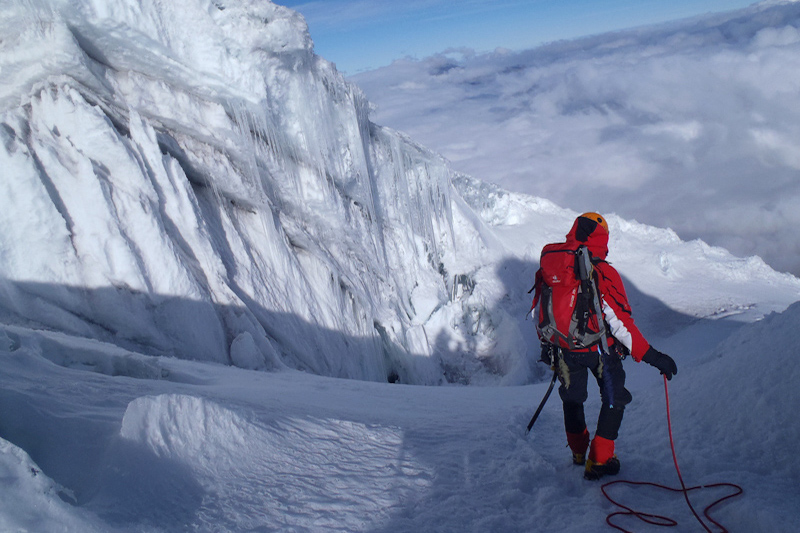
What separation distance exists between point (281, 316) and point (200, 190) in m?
3.51

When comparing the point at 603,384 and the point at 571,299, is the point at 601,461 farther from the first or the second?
the point at 571,299

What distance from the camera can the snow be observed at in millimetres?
2982

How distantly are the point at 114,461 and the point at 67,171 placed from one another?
807 cm

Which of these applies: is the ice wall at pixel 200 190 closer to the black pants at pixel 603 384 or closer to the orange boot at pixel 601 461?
the black pants at pixel 603 384

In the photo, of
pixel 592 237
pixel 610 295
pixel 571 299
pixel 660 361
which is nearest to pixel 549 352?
pixel 571 299

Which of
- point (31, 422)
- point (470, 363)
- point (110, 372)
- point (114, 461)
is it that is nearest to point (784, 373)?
point (114, 461)

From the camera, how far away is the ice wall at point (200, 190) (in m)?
8.59

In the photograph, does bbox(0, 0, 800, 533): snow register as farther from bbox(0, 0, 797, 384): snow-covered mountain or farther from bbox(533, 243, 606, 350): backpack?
bbox(533, 243, 606, 350): backpack

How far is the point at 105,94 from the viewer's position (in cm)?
984

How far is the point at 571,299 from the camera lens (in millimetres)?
3531

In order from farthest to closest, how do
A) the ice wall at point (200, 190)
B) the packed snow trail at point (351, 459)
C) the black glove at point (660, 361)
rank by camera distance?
1. the ice wall at point (200, 190)
2. the black glove at point (660, 361)
3. the packed snow trail at point (351, 459)

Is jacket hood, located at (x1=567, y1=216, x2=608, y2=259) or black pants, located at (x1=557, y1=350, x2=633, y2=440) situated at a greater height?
jacket hood, located at (x1=567, y1=216, x2=608, y2=259)

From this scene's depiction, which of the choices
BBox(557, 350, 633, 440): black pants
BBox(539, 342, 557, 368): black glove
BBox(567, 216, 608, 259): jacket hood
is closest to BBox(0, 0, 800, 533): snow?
BBox(557, 350, 633, 440): black pants

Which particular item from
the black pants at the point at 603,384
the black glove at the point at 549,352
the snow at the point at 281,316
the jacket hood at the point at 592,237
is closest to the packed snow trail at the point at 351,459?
the snow at the point at 281,316
